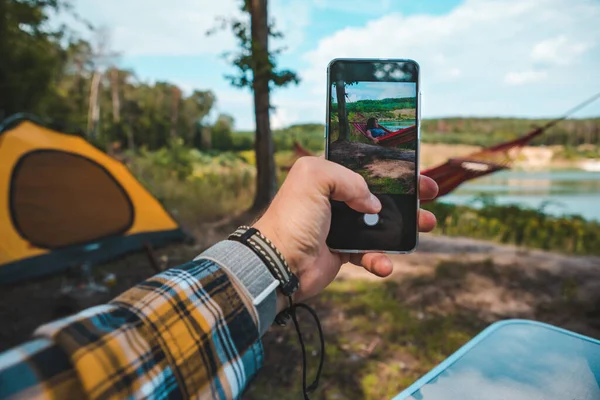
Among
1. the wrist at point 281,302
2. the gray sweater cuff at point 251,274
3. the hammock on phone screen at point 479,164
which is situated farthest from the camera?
the hammock on phone screen at point 479,164

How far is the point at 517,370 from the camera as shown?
1094mm

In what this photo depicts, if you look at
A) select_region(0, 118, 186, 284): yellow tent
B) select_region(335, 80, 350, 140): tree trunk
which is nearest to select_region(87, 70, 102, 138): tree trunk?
select_region(0, 118, 186, 284): yellow tent

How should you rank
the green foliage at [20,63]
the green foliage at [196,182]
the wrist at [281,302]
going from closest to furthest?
the wrist at [281,302] → the green foliage at [196,182] → the green foliage at [20,63]

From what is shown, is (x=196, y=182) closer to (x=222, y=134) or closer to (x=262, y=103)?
(x=262, y=103)

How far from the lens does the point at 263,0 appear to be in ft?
16.2

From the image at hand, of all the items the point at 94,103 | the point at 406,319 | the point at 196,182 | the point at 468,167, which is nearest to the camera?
the point at 406,319

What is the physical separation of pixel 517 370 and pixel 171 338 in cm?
96

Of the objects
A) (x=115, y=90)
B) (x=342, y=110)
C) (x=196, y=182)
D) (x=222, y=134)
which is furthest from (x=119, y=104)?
(x=342, y=110)

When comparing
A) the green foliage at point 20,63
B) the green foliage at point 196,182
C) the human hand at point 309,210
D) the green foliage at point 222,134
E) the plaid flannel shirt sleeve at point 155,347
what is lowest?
the green foliage at point 196,182

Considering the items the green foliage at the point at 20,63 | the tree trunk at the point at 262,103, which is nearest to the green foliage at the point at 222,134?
the green foliage at the point at 20,63

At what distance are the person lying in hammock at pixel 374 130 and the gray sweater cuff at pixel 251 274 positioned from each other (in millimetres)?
429

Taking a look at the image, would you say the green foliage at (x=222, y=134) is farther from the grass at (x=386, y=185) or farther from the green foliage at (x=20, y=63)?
the grass at (x=386, y=185)

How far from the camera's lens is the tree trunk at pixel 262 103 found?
4.53 m

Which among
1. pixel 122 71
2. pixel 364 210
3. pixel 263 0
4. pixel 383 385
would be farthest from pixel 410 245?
pixel 122 71
